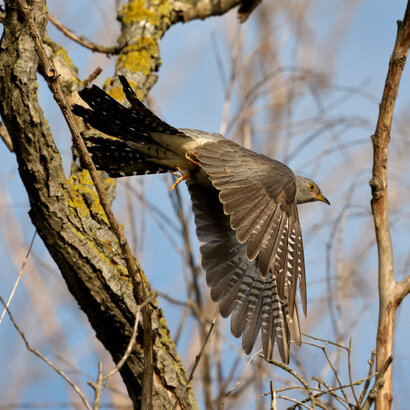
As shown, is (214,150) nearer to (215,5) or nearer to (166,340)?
(166,340)

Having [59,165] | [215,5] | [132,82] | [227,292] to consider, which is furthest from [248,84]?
[59,165]

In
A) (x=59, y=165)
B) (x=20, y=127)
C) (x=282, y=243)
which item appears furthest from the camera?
(x=282, y=243)

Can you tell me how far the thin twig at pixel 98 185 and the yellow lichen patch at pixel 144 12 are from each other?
2039 mm

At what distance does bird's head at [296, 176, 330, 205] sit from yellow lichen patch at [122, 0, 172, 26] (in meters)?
1.45

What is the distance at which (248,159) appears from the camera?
3367 mm

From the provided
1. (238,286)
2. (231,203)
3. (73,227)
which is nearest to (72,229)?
(73,227)

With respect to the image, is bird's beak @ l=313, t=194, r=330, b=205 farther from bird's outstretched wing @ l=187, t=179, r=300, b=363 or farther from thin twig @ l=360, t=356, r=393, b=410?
thin twig @ l=360, t=356, r=393, b=410

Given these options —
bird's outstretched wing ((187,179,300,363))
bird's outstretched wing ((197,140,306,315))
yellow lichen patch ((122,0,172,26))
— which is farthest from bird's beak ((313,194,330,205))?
yellow lichen patch ((122,0,172,26))

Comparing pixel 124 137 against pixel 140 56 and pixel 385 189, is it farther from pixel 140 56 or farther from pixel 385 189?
pixel 385 189

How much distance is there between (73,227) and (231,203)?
744mm

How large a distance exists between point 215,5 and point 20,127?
234cm

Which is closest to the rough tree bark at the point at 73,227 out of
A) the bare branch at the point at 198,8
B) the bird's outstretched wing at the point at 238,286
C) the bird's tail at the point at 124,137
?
the bird's tail at the point at 124,137

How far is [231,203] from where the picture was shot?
2.94m

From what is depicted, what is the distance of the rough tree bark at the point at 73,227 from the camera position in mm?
2676
